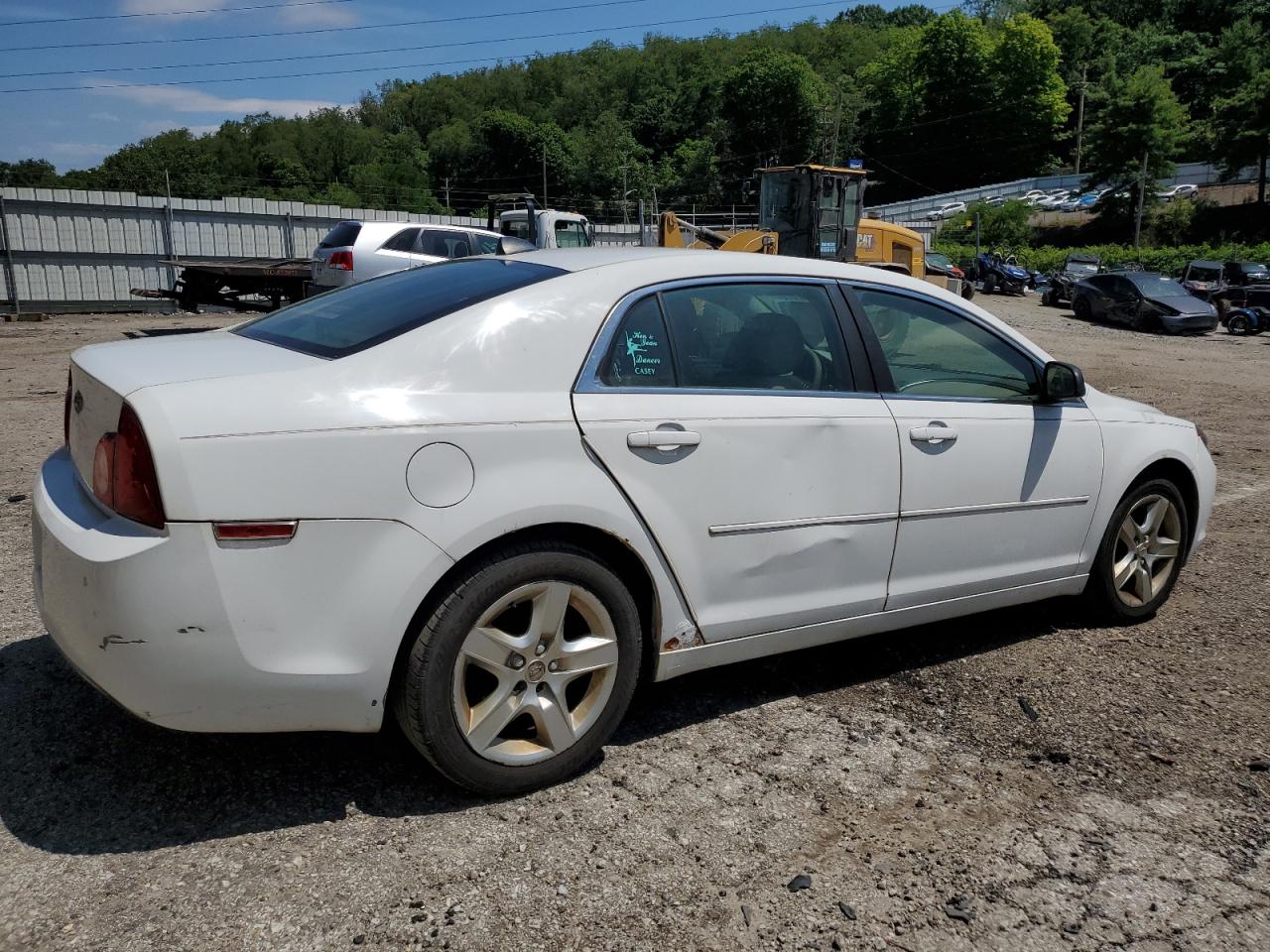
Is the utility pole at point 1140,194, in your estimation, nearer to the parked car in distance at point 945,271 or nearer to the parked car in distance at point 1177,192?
the parked car in distance at point 1177,192

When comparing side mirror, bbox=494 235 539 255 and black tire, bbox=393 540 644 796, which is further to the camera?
side mirror, bbox=494 235 539 255

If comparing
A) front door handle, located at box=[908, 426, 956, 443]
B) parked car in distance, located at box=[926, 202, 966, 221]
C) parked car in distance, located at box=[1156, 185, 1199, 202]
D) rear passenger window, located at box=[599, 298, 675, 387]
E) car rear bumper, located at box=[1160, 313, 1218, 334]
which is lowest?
car rear bumper, located at box=[1160, 313, 1218, 334]

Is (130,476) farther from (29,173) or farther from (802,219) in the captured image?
(29,173)

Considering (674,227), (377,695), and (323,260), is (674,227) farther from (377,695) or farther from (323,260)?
(377,695)

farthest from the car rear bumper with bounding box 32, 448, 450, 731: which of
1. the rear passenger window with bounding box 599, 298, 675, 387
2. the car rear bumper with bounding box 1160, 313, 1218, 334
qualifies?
the car rear bumper with bounding box 1160, 313, 1218, 334

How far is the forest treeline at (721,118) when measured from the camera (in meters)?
84.9

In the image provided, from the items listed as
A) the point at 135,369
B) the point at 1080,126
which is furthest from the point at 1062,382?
the point at 1080,126

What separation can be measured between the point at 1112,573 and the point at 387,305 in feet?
10.6

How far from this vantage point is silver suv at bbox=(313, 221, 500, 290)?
15.0 metres

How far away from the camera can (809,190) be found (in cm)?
1978

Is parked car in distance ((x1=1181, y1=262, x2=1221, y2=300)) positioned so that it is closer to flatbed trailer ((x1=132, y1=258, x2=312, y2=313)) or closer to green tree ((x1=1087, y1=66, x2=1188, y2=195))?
flatbed trailer ((x1=132, y1=258, x2=312, y2=313))

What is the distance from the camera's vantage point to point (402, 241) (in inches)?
619

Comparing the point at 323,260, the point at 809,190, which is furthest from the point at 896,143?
the point at 323,260

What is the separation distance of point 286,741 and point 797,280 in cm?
230
